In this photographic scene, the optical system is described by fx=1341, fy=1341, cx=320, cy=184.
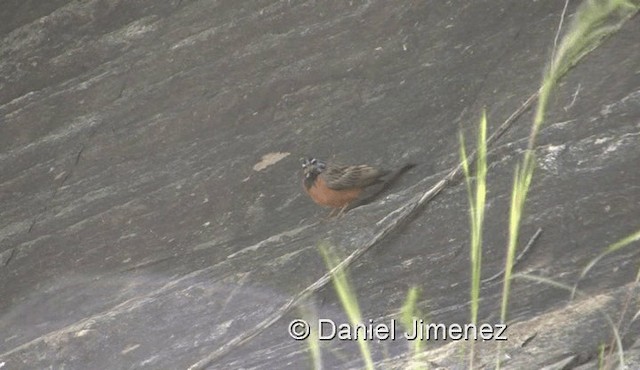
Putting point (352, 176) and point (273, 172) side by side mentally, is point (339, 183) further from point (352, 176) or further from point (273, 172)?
point (273, 172)

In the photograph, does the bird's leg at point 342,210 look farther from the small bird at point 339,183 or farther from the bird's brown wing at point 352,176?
the bird's brown wing at point 352,176

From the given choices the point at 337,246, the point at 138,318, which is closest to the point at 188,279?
the point at 138,318

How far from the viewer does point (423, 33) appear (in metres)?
6.76

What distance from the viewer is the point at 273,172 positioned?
652 centimetres

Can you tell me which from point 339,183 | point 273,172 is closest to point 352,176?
point 339,183

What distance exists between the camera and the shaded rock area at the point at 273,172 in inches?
206

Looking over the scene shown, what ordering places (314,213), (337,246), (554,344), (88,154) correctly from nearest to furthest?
(554,344), (337,246), (314,213), (88,154)

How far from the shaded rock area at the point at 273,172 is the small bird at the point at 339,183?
0.40 ft

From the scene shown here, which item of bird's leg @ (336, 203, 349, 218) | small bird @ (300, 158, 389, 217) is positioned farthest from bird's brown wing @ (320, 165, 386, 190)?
bird's leg @ (336, 203, 349, 218)

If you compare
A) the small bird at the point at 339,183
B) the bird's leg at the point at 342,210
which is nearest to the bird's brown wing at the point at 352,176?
the small bird at the point at 339,183

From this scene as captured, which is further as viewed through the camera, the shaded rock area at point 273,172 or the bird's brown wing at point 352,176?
the bird's brown wing at point 352,176

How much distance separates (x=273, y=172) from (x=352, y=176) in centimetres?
64

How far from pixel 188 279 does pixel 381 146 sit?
1112mm

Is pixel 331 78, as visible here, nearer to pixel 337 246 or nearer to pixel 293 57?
pixel 293 57
